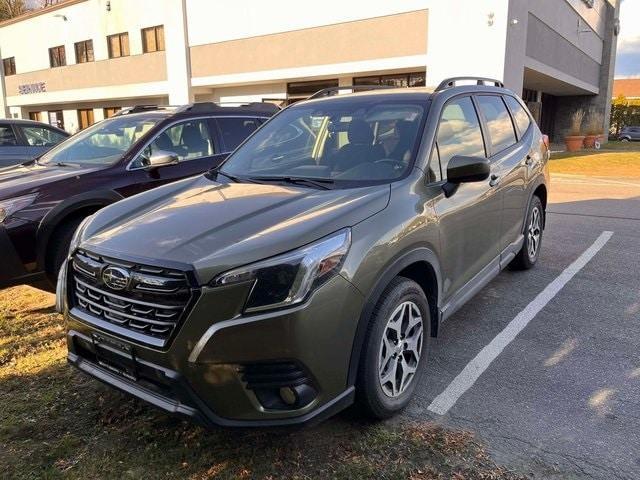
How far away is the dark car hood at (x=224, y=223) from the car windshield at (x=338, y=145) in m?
0.31

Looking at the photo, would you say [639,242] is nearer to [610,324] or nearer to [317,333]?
[610,324]

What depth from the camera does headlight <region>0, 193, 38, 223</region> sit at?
4312 millimetres

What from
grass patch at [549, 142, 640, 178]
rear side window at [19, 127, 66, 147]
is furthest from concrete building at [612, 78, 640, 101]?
rear side window at [19, 127, 66, 147]

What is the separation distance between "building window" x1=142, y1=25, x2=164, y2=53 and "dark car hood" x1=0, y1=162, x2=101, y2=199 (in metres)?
22.4

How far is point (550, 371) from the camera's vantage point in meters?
3.57

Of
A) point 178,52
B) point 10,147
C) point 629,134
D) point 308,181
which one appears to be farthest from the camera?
point 629,134

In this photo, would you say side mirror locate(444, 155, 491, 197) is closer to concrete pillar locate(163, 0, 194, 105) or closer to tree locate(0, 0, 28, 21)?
concrete pillar locate(163, 0, 194, 105)

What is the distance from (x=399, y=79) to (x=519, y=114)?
14397 mm

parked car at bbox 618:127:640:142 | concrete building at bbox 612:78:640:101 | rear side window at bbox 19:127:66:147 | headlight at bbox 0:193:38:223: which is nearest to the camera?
headlight at bbox 0:193:38:223

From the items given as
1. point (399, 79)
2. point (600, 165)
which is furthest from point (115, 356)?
point (600, 165)

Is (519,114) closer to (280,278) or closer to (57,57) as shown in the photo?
(280,278)

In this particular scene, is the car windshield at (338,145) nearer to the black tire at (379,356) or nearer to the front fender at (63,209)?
the black tire at (379,356)

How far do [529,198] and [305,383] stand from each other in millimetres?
3579

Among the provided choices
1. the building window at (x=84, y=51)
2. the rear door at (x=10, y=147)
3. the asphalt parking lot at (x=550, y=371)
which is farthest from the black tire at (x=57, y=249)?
the building window at (x=84, y=51)
